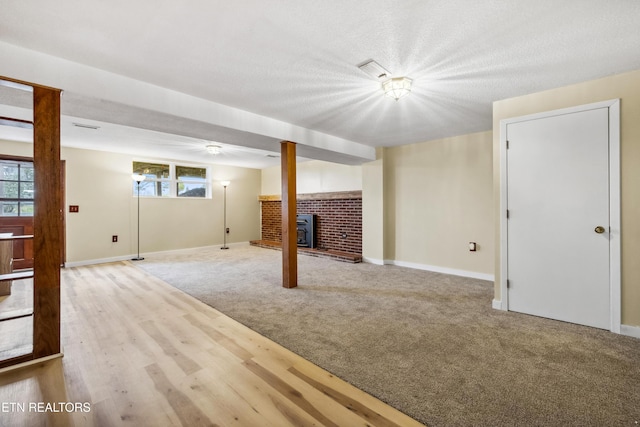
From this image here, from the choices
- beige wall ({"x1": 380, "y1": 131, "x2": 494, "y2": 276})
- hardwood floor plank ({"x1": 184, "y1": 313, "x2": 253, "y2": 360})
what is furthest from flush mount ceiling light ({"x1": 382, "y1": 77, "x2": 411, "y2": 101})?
hardwood floor plank ({"x1": 184, "y1": 313, "x2": 253, "y2": 360})

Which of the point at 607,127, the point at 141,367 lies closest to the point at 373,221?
the point at 607,127

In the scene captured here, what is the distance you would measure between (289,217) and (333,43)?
2.40m

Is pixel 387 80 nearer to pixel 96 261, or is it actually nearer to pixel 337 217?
pixel 337 217

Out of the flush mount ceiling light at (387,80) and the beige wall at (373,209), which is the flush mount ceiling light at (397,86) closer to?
the flush mount ceiling light at (387,80)

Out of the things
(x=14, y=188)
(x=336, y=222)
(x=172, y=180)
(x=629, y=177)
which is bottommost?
(x=336, y=222)

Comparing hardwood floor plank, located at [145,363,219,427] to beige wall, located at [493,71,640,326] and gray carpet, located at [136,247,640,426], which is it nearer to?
gray carpet, located at [136,247,640,426]

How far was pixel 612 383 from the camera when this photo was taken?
172 centimetres

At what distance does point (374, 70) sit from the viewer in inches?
91.2

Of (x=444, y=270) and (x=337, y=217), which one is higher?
(x=337, y=217)

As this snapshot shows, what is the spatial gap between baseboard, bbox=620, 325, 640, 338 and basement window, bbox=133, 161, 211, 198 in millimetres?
7488

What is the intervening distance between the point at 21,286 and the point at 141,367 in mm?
3537

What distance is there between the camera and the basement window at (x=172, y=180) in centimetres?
630

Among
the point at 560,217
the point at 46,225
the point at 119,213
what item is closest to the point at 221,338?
the point at 46,225

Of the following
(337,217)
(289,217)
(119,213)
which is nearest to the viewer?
(289,217)
